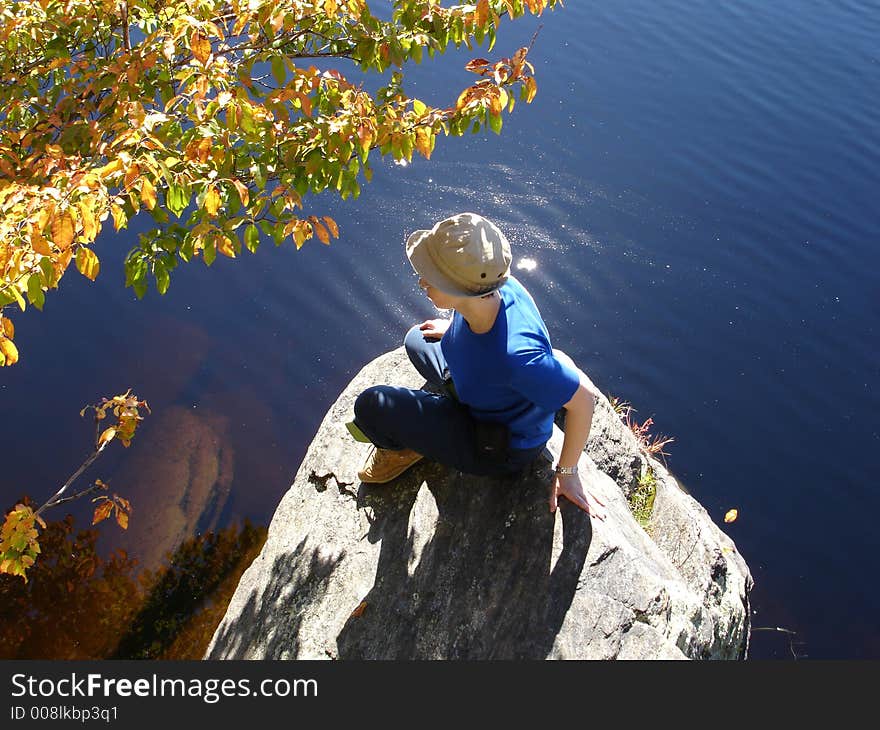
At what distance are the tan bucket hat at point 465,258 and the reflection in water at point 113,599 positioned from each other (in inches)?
144

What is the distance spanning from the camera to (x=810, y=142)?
40.1 ft

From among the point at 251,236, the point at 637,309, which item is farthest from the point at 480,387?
the point at 637,309

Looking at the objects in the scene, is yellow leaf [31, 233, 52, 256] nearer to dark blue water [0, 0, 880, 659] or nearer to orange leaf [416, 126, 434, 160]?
orange leaf [416, 126, 434, 160]

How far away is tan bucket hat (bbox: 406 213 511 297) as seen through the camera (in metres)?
3.47

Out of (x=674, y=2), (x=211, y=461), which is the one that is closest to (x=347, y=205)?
(x=211, y=461)

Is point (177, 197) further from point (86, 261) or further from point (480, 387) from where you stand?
point (480, 387)

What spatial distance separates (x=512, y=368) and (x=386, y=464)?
1.36 metres

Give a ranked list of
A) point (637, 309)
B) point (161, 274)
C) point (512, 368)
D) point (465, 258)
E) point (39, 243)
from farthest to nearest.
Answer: point (637, 309), point (161, 274), point (512, 368), point (465, 258), point (39, 243)

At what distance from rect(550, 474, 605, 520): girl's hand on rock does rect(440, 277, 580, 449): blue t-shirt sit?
0.98 feet

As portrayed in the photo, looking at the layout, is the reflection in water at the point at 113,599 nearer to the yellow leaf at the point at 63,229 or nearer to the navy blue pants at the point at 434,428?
the navy blue pants at the point at 434,428

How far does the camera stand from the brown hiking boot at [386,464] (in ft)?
15.1

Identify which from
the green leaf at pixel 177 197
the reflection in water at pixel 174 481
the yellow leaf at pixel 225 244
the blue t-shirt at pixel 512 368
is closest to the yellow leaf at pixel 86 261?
the green leaf at pixel 177 197

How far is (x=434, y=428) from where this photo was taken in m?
4.13

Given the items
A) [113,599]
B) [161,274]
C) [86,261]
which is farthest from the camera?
[113,599]
